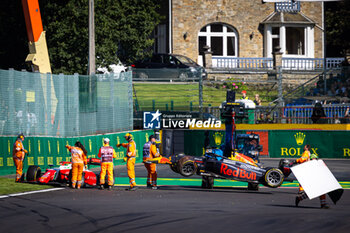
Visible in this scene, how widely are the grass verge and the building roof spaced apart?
3039 cm

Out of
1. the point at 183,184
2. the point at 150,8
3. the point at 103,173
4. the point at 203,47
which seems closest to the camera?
the point at 103,173

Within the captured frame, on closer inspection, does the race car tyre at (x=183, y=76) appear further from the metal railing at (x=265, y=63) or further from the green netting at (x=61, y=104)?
the metal railing at (x=265, y=63)

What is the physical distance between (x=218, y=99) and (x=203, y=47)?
10.6 m

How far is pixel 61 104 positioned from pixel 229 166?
8.15m

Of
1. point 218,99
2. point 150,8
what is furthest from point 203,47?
point 218,99

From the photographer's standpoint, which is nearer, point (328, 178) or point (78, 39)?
point (328, 178)

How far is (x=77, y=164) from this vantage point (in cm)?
1966

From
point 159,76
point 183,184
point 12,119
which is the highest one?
point 159,76

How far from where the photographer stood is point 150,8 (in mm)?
39562

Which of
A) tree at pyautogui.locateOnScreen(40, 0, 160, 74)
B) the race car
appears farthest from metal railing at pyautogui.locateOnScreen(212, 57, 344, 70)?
the race car

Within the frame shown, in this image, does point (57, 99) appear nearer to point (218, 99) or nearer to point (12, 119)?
point (12, 119)

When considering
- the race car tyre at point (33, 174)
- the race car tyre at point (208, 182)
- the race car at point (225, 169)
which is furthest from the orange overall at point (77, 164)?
the race car tyre at point (208, 182)

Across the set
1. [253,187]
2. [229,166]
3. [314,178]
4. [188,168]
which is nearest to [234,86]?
[253,187]

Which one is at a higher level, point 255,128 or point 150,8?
point 150,8
